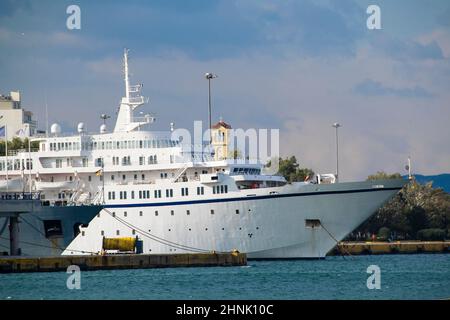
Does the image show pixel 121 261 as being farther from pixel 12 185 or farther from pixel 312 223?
pixel 12 185

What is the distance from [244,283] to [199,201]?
14020 millimetres

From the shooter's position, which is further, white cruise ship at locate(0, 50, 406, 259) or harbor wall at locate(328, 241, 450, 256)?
harbor wall at locate(328, 241, 450, 256)

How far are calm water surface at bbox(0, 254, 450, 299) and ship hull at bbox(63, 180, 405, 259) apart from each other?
1.80 m

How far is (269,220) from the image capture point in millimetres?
64188

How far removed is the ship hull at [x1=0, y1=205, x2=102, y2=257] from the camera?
6731 centimetres

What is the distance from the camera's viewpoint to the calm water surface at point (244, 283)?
152ft

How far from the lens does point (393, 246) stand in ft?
289

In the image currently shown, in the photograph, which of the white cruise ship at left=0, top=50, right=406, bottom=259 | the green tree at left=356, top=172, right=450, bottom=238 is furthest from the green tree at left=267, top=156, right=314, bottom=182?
the white cruise ship at left=0, top=50, right=406, bottom=259

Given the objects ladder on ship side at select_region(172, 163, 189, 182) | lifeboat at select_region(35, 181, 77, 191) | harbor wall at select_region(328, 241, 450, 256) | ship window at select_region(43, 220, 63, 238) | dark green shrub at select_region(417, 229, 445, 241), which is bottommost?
harbor wall at select_region(328, 241, 450, 256)

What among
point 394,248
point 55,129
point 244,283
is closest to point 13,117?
Result: point 55,129

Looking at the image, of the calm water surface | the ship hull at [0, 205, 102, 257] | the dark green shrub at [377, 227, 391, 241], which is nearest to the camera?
the calm water surface

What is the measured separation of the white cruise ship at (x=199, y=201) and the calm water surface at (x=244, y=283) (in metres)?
2.21

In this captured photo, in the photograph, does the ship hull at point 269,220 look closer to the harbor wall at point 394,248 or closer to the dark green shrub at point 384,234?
the harbor wall at point 394,248

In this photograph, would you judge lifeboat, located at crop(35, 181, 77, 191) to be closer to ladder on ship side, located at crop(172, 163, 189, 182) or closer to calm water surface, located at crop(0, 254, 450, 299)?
ladder on ship side, located at crop(172, 163, 189, 182)
